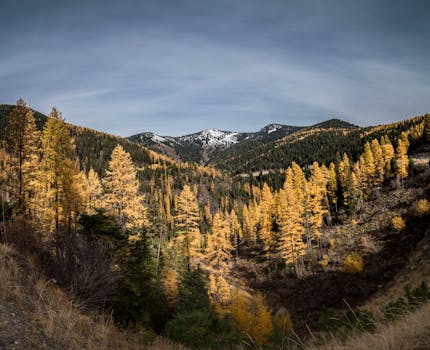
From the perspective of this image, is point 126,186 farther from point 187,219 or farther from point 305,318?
point 305,318

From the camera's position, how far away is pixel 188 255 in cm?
2419

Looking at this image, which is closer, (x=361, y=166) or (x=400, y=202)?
(x=400, y=202)

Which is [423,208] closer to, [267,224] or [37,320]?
[267,224]

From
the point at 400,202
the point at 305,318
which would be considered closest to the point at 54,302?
the point at 305,318

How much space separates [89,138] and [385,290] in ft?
630

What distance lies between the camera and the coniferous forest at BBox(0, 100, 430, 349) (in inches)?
293

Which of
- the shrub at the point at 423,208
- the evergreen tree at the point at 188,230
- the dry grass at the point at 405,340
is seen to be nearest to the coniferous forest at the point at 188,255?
→ the evergreen tree at the point at 188,230

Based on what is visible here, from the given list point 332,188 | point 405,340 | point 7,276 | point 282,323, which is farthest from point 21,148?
point 332,188

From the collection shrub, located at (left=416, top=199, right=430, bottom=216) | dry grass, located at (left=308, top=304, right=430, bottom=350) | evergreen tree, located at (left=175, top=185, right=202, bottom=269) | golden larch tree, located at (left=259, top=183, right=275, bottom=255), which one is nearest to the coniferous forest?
evergreen tree, located at (left=175, top=185, right=202, bottom=269)

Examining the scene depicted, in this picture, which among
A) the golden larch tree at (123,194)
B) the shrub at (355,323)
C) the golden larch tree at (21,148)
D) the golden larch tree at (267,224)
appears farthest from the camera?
the golden larch tree at (267,224)

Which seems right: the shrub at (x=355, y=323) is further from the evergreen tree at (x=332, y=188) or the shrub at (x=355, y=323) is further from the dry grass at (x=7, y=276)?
the evergreen tree at (x=332, y=188)

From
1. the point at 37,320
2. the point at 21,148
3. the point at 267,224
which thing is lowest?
the point at 267,224

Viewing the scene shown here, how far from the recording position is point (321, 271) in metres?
41.8

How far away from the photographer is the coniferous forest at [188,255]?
7438 millimetres
